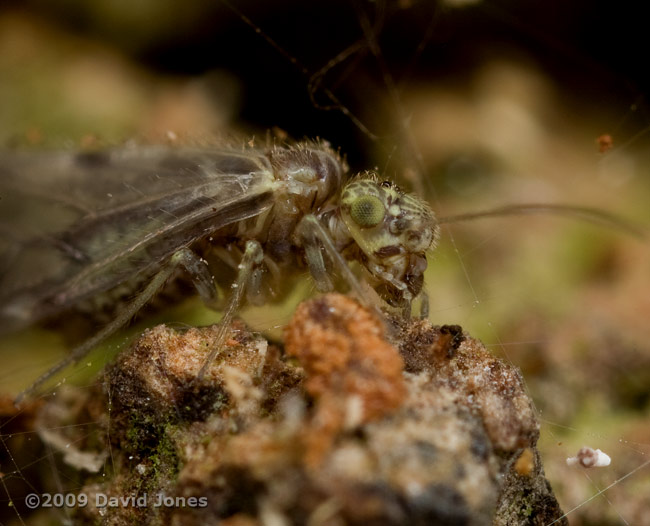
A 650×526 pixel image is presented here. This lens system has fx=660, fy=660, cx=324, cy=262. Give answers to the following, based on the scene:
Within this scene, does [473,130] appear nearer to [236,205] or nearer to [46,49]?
[236,205]

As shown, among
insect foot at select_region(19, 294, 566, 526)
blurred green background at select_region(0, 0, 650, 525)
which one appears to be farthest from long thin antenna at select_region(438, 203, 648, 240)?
insect foot at select_region(19, 294, 566, 526)

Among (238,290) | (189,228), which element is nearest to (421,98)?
(189,228)

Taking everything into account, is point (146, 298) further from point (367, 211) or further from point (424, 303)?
point (424, 303)

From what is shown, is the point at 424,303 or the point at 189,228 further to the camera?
the point at 424,303

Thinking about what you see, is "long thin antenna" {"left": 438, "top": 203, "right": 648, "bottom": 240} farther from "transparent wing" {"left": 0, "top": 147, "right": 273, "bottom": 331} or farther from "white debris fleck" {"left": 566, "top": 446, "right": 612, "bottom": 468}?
"white debris fleck" {"left": 566, "top": 446, "right": 612, "bottom": 468}

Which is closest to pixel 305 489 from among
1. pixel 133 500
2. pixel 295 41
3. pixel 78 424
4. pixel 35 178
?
pixel 133 500

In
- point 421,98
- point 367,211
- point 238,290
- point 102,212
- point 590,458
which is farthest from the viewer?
point 421,98
